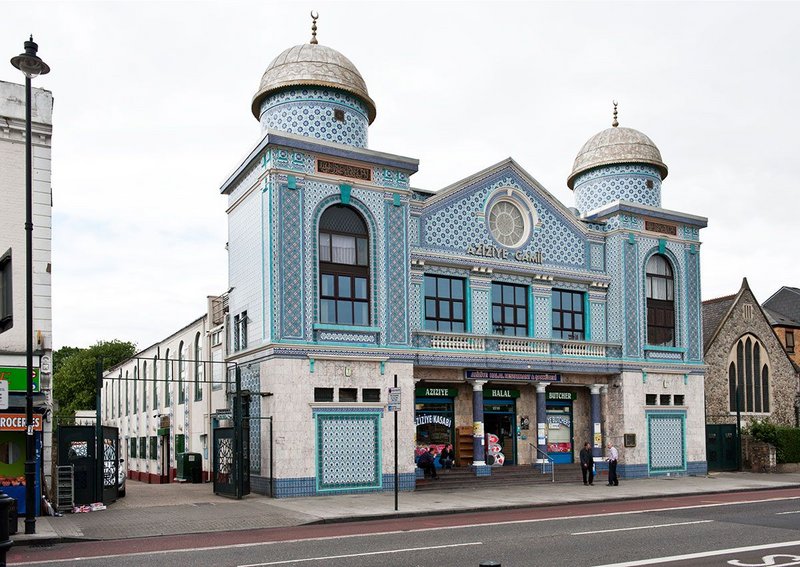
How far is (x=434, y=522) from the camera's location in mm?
19359

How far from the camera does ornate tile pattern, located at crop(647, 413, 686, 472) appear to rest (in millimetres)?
32812

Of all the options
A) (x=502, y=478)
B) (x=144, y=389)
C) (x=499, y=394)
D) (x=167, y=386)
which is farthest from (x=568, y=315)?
(x=144, y=389)

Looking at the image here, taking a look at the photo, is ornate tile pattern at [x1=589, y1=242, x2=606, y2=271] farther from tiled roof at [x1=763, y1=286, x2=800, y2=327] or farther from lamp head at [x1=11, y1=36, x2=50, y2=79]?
tiled roof at [x1=763, y1=286, x2=800, y2=327]

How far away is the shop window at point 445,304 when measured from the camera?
29156mm

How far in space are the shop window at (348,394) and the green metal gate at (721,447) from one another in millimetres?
18224

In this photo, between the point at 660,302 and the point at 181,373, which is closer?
the point at 660,302

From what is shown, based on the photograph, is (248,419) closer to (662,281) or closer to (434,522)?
(434,522)

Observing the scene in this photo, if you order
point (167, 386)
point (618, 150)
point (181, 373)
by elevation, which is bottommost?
point (167, 386)

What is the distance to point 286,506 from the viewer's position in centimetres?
2239

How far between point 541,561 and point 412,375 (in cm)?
1452

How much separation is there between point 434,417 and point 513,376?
3155 millimetres

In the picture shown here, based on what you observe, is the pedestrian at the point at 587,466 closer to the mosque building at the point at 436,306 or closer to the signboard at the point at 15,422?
the mosque building at the point at 436,306

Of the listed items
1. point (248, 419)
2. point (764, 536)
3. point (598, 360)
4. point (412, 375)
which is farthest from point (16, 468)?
point (598, 360)

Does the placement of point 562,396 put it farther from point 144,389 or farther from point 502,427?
point 144,389
